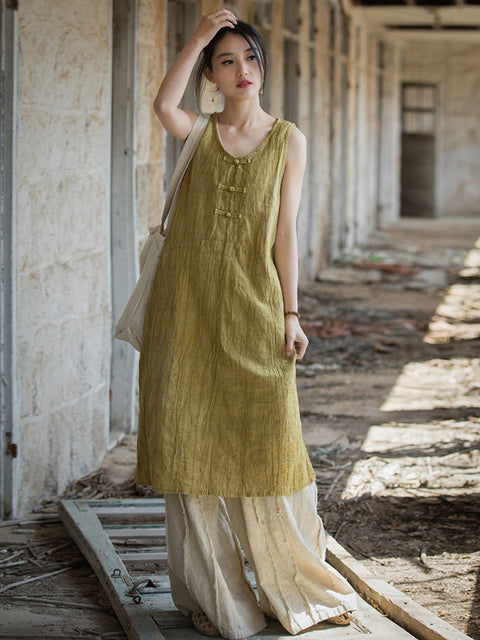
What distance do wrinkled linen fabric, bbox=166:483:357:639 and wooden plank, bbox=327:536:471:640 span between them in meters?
0.23

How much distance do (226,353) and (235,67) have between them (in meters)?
0.83

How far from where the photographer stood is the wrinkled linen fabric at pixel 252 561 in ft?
8.74

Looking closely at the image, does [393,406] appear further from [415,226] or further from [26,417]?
[415,226]

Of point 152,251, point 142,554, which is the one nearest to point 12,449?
point 142,554

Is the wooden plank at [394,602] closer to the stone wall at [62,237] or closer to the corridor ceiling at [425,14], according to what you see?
the stone wall at [62,237]

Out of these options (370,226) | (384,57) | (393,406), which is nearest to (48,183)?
(393,406)

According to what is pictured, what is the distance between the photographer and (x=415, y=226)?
20.5 meters

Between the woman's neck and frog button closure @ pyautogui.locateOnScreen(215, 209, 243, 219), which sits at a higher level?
the woman's neck

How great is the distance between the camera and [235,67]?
8.70 feet

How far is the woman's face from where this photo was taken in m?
2.64

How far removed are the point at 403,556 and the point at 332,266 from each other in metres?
10.1

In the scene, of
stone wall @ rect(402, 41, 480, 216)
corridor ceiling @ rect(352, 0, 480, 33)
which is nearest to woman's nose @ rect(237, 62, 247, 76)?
corridor ceiling @ rect(352, 0, 480, 33)

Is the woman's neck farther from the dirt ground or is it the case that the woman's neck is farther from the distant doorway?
the distant doorway

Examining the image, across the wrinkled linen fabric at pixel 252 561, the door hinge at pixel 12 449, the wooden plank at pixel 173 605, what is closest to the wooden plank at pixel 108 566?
the wooden plank at pixel 173 605
